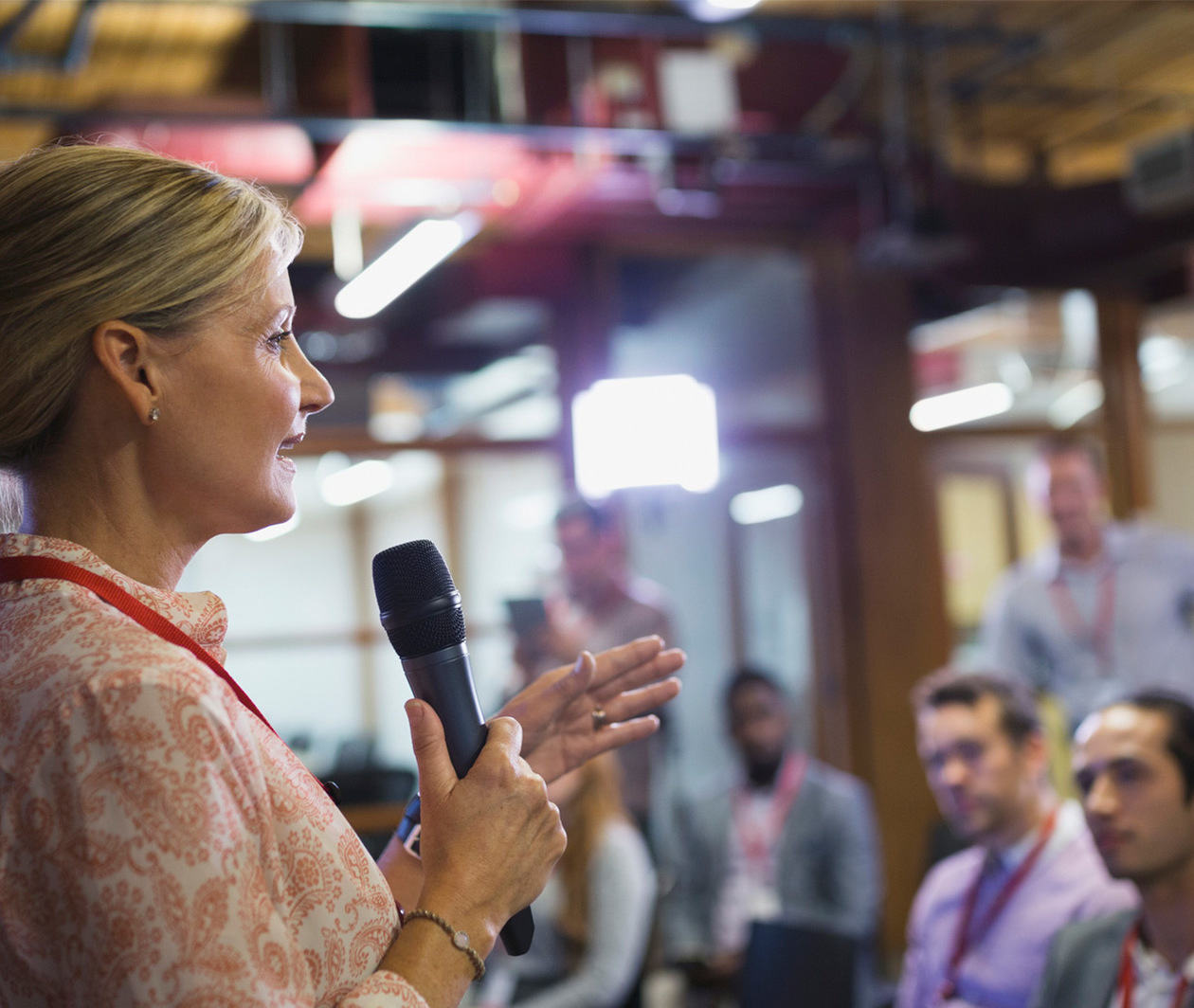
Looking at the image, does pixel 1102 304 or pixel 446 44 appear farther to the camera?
pixel 1102 304

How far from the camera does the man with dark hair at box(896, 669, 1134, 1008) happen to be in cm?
275

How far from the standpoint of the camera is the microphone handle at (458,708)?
102cm

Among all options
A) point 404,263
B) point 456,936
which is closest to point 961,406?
Answer: point 404,263

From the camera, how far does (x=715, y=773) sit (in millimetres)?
6305

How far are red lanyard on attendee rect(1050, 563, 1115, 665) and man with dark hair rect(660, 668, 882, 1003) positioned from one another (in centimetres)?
94

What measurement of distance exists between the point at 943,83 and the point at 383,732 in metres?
3.77

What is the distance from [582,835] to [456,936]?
2565 mm

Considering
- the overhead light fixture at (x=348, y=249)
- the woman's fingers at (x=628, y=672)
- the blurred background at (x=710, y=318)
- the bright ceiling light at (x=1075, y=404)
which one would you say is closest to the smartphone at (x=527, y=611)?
the woman's fingers at (x=628, y=672)

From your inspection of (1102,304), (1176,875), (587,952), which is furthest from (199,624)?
(1102,304)

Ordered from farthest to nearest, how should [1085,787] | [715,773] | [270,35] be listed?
[715,773], [270,35], [1085,787]

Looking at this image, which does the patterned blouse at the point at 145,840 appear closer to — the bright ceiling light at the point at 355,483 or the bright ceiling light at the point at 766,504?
the bright ceiling light at the point at 355,483

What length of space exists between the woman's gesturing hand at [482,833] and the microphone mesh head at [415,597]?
0.20 ft

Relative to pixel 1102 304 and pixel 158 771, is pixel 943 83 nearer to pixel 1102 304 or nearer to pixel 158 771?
pixel 1102 304

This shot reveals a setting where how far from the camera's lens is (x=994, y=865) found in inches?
115
